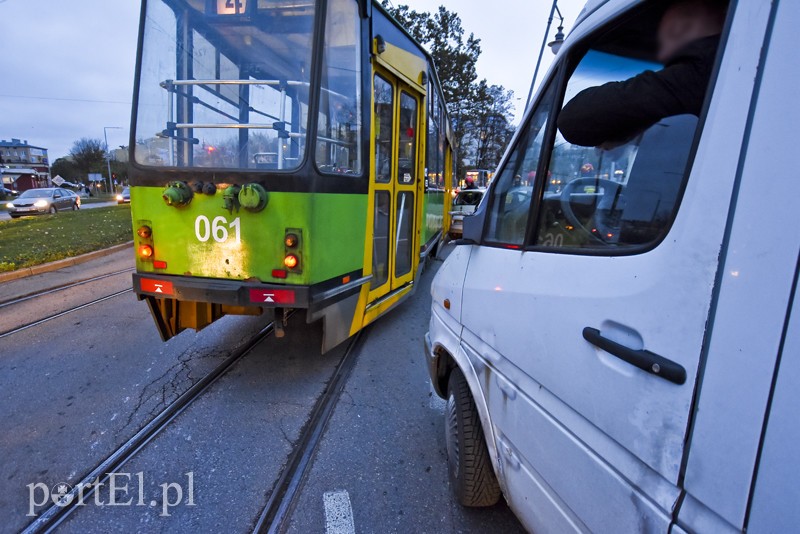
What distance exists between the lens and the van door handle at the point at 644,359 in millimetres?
965

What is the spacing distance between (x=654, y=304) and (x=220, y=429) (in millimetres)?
3049

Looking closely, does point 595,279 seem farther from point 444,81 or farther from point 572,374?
point 444,81

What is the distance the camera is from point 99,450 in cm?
274

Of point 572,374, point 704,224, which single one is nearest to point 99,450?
point 572,374

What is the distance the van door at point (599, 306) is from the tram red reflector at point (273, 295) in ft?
5.85

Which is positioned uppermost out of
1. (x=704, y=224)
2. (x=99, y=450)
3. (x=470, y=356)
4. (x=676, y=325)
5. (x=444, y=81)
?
(x=444, y=81)

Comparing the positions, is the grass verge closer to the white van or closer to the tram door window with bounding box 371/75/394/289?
the tram door window with bounding box 371/75/394/289

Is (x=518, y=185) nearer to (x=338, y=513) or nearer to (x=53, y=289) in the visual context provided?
(x=338, y=513)

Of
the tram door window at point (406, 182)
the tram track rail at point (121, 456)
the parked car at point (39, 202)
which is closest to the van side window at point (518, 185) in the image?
the tram track rail at point (121, 456)

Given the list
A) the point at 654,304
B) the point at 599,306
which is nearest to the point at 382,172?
the point at 599,306

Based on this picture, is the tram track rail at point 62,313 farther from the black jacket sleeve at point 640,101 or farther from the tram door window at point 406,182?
the black jacket sleeve at point 640,101

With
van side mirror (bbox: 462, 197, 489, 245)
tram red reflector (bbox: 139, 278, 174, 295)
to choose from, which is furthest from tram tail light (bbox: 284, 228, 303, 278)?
van side mirror (bbox: 462, 197, 489, 245)

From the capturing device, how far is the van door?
97cm

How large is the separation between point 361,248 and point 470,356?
7.07 ft
